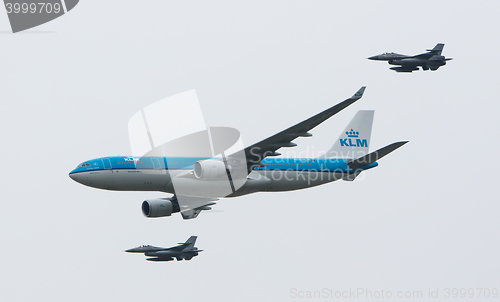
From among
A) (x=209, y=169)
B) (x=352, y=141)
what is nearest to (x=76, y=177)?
(x=209, y=169)

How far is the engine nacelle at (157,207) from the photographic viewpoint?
5756 centimetres

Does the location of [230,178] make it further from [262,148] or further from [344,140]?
[344,140]

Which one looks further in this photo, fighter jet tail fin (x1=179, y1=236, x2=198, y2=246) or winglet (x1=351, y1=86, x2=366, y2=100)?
fighter jet tail fin (x1=179, y1=236, x2=198, y2=246)

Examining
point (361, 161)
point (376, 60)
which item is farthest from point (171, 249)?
point (376, 60)

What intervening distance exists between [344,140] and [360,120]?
2459mm

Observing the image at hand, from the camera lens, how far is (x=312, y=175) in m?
57.6

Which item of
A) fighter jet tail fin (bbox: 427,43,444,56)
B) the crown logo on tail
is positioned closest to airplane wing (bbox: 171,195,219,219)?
the crown logo on tail

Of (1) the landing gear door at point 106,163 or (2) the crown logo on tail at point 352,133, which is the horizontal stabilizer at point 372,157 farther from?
(1) the landing gear door at point 106,163

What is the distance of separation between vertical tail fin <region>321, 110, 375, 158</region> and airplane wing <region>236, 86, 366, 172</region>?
12.0 metres

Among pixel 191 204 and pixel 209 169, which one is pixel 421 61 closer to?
pixel 209 169

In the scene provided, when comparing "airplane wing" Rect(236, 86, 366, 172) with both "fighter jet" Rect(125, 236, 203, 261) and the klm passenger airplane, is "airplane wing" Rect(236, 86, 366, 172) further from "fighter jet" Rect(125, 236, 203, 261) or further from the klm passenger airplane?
"fighter jet" Rect(125, 236, 203, 261)

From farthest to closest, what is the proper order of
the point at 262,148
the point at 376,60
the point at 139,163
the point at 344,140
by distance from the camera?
1. the point at 344,140
2. the point at 376,60
3. the point at 139,163
4. the point at 262,148

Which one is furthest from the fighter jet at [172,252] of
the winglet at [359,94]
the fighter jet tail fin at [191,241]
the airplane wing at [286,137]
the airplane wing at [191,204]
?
the winglet at [359,94]

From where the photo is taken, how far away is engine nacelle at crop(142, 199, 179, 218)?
57562mm
